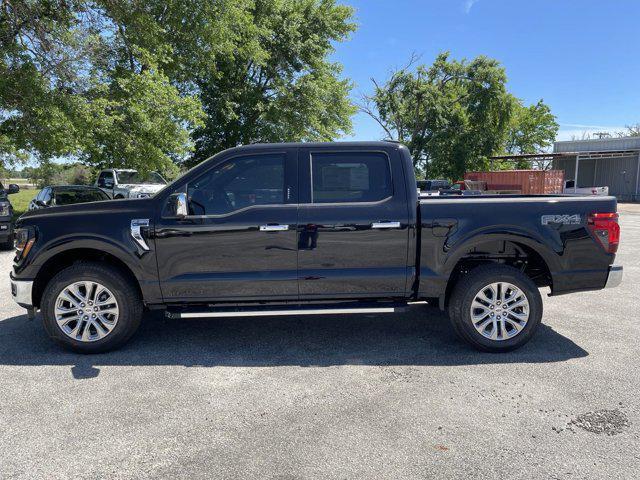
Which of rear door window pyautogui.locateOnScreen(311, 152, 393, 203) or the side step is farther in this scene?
rear door window pyautogui.locateOnScreen(311, 152, 393, 203)

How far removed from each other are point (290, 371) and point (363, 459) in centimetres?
137

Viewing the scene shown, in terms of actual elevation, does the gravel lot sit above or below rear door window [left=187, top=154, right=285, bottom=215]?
below

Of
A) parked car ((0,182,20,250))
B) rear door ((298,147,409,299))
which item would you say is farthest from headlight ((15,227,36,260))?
Answer: parked car ((0,182,20,250))

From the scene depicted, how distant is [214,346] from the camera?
4621mm

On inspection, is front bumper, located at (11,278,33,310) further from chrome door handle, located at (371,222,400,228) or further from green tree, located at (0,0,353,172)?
green tree, located at (0,0,353,172)

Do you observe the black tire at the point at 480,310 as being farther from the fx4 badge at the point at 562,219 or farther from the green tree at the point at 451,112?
the green tree at the point at 451,112

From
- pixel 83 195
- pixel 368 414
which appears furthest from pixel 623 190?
pixel 368 414

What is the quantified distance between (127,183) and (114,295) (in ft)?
50.7

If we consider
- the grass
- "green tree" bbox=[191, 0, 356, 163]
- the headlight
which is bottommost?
the grass

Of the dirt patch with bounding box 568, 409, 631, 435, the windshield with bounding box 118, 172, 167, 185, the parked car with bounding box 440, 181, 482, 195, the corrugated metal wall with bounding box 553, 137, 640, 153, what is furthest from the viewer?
the corrugated metal wall with bounding box 553, 137, 640, 153

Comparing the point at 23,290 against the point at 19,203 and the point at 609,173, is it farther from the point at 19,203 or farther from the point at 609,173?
the point at 609,173

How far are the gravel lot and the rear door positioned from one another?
0.68 m

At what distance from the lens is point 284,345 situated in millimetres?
4629

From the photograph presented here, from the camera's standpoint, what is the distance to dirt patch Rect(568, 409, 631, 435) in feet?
10.0
